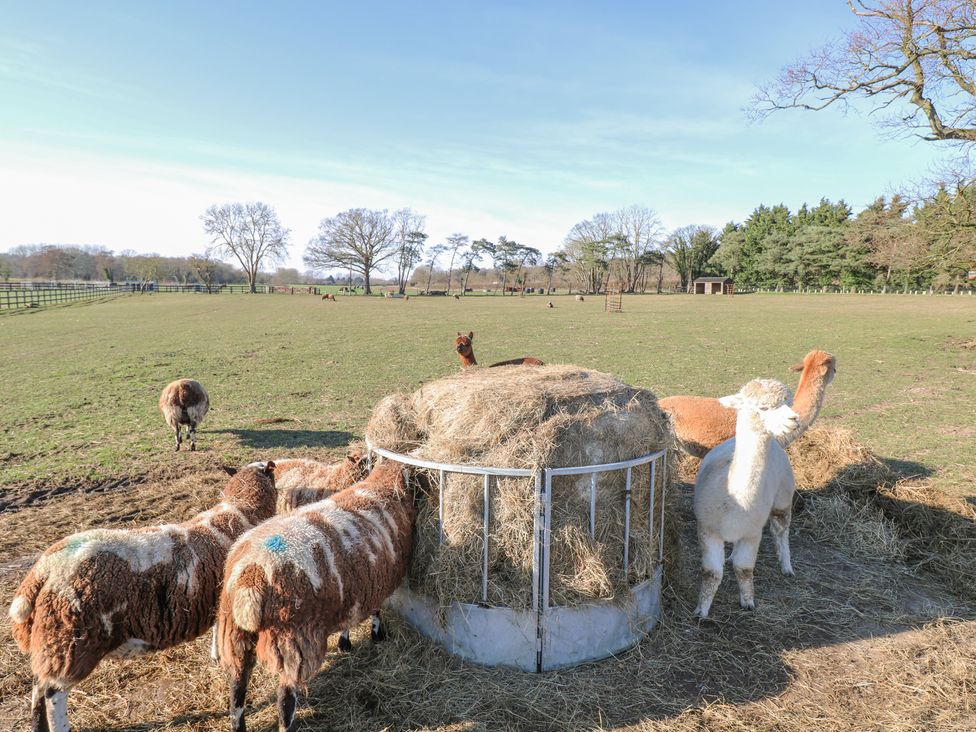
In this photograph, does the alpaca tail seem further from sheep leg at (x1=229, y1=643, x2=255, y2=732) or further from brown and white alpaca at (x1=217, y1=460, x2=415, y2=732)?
sheep leg at (x1=229, y1=643, x2=255, y2=732)

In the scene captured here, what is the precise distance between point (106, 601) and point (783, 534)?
18.4 feet

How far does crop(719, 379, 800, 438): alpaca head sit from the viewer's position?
4.75 metres

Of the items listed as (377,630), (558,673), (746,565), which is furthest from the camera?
(746,565)

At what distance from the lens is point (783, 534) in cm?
559

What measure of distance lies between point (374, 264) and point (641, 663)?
89900 mm

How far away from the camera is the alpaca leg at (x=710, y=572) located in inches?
187

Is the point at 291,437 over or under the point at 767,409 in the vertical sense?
under

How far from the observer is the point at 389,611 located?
465cm

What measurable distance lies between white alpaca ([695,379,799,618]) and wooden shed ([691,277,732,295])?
8830 centimetres

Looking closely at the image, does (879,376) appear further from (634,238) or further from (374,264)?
(634,238)

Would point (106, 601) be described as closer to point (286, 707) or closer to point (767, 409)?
point (286, 707)

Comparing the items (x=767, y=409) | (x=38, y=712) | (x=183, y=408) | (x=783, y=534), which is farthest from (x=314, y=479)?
(x=183, y=408)

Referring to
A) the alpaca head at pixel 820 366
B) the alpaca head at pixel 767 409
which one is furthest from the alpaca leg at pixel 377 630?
the alpaca head at pixel 820 366

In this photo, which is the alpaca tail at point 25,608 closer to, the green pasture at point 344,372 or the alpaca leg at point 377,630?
the alpaca leg at point 377,630
